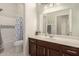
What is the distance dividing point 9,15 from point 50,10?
5.36 ft

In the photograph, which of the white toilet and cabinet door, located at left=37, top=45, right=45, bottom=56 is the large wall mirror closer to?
cabinet door, located at left=37, top=45, right=45, bottom=56

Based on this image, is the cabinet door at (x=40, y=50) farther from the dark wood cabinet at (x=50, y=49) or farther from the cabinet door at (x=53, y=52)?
the cabinet door at (x=53, y=52)

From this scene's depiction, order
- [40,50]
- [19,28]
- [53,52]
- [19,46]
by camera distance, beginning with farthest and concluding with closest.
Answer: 1. [19,46]
2. [19,28]
3. [40,50]
4. [53,52]

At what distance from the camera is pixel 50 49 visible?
7.68 feet

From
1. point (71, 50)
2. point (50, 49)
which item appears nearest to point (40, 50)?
point (50, 49)

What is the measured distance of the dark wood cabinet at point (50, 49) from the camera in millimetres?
1794

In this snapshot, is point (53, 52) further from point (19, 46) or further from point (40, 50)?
point (19, 46)

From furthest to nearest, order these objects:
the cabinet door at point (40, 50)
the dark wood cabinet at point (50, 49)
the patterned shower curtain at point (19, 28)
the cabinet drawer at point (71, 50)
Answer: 1. the patterned shower curtain at point (19, 28)
2. the cabinet door at point (40, 50)
3. the dark wood cabinet at point (50, 49)
4. the cabinet drawer at point (71, 50)

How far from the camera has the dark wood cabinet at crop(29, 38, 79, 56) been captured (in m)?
1.79

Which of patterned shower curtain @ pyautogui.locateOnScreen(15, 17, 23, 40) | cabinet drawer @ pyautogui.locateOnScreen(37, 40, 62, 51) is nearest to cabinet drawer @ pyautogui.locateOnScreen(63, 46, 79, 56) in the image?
cabinet drawer @ pyautogui.locateOnScreen(37, 40, 62, 51)

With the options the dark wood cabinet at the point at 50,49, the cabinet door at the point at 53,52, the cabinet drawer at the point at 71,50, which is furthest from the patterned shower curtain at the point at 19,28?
the cabinet drawer at the point at 71,50

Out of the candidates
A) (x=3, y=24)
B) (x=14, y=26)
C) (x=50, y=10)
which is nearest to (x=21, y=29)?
(x=14, y=26)

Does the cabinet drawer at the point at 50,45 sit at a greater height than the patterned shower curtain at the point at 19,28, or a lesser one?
lesser

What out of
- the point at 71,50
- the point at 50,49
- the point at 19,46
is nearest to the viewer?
the point at 71,50
